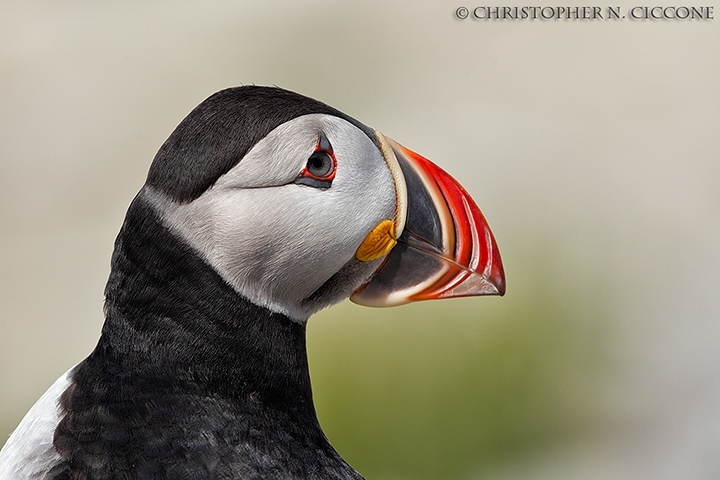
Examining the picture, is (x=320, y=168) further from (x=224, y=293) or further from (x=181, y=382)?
(x=181, y=382)

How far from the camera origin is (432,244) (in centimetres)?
138

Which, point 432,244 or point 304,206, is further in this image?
point 432,244

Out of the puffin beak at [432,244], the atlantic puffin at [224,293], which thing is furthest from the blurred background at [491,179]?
the atlantic puffin at [224,293]

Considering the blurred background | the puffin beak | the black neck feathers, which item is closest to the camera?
the black neck feathers

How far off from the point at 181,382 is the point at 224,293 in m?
0.14

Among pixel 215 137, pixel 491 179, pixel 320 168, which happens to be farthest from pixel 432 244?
pixel 491 179

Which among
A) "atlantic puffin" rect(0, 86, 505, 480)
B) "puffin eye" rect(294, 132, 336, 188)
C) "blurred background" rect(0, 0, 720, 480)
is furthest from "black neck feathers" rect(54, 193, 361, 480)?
"blurred background" rect(0, 0, 720, 480)

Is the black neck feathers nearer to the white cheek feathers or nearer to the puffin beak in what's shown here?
the white cheek feathers

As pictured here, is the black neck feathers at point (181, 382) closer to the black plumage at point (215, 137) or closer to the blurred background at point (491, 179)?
the black plumage at point (215, 137)

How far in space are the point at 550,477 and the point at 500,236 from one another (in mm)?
1126

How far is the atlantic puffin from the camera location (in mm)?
1172

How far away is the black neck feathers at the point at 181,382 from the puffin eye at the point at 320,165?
0.69ft

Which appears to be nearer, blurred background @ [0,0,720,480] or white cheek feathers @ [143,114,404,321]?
white cheek feathers @ [143,114,404,321]

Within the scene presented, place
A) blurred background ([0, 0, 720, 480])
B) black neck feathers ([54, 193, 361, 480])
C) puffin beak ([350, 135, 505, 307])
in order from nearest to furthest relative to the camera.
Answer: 1. black neck feathers ([54, 193, 361, 480])
2. puffin beak ([350, 135, 505, 307])
3. blurred background ([0, 0, 720, 480])
